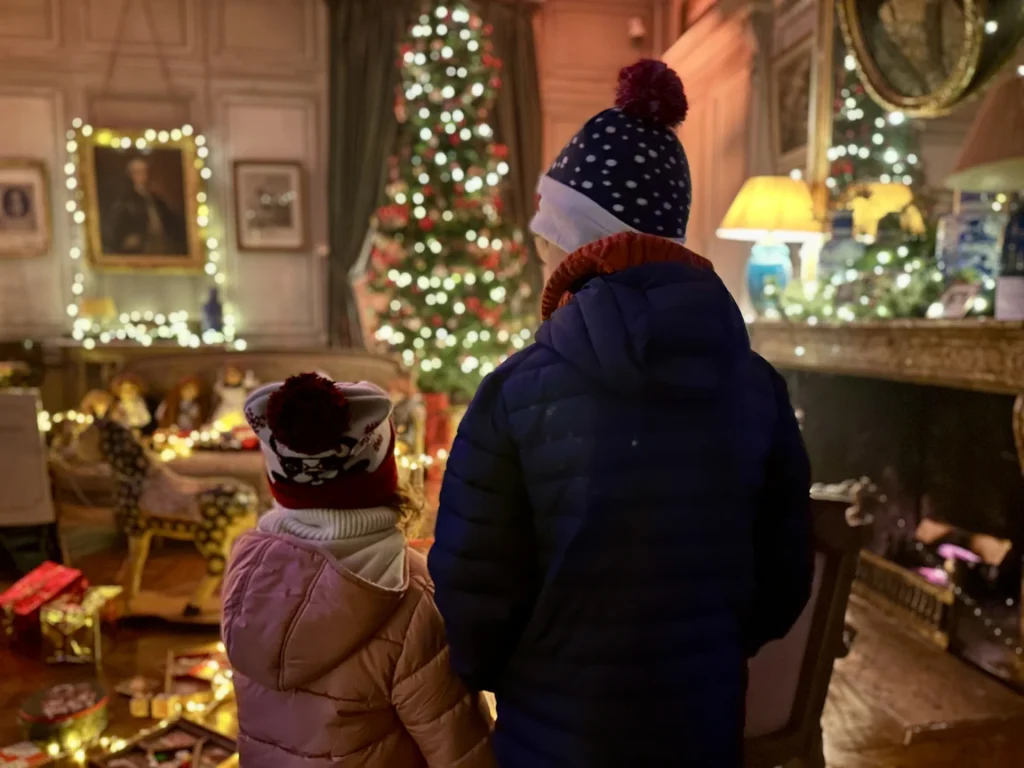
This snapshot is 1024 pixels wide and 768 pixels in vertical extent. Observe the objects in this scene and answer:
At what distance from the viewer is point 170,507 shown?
9.46 ft

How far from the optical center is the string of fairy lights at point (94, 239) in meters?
5.75

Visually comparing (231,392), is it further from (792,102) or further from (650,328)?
(650,328)

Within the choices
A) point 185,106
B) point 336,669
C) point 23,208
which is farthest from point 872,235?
point 23,208

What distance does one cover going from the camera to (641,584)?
88cm

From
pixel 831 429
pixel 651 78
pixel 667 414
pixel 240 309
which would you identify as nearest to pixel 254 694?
pixel 667 414

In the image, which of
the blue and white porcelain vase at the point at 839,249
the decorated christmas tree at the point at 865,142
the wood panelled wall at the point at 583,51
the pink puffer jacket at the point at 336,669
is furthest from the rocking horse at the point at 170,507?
the wood panelled wall at the point at 583,51

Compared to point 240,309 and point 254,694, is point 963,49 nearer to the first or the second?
point 254,694

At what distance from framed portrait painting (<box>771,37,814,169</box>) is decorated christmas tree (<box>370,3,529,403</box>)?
2.09 m

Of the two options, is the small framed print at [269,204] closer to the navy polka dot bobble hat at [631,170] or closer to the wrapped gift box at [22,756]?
the wrapped gift box at [22,756]

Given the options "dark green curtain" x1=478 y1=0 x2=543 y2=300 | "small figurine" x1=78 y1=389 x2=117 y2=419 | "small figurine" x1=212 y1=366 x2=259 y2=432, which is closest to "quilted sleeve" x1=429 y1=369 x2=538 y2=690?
"small figurine" x1=212 y1=366 x2=259 y2=432

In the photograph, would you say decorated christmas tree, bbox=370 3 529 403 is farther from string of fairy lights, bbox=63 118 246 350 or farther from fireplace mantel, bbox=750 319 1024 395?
fireplace mantel, bbox=750 319 1024 395

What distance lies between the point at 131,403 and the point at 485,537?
4.39 meters

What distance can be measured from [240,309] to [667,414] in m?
5.88

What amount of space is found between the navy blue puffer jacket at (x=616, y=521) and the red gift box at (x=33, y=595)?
2.35 meters
